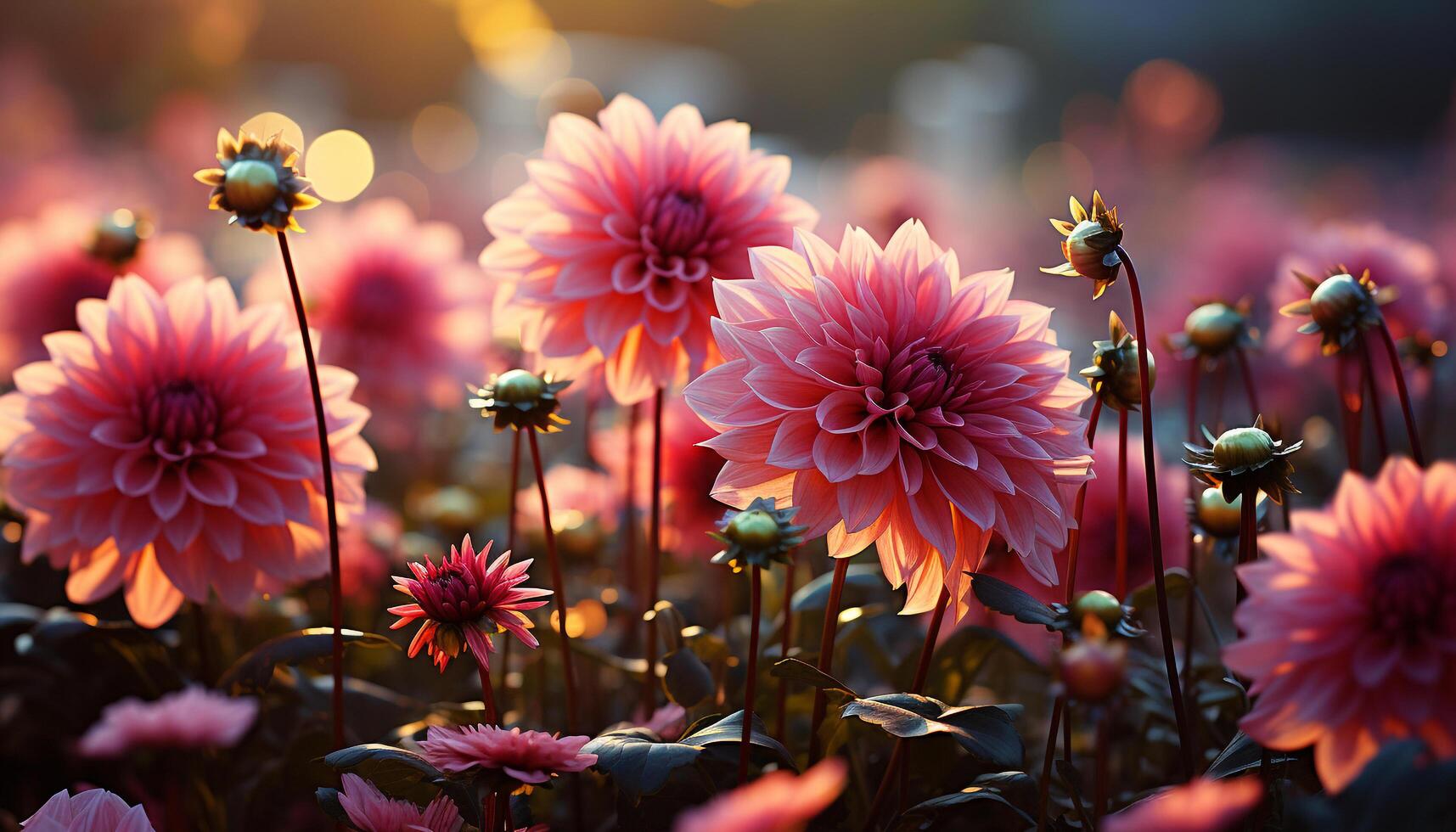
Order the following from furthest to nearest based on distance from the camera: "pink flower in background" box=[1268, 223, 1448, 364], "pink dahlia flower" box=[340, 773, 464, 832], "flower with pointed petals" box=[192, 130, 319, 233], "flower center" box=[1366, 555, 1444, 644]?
"pink flower in background" box=[1268, 223, 1448, 364] → "flower with pointed petals" box=[192, 130, 319, 233] → "pink dahlia flower" box=[340, 773, 464, 832] → "flower center" box=[1366, 555, 1444, 644]

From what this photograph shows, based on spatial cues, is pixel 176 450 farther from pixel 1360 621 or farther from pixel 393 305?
pixel 1360 621

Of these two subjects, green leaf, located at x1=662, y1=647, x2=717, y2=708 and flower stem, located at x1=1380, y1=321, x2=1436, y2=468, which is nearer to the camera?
flower stem, located at x1=1380, y1=321, x2=1436, y2=468

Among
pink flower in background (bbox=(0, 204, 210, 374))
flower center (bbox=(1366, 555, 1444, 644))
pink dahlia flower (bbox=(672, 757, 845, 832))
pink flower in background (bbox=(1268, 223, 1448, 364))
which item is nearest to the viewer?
pink dahlia flower (bbox=(672, 757, 845, 832))

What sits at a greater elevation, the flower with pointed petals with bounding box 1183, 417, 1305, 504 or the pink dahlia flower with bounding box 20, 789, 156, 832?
the flower with pointed petals with bounding box 1183, 417, 1305, 504

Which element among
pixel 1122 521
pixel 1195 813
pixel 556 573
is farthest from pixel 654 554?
pixel 1195 813

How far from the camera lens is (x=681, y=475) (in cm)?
192

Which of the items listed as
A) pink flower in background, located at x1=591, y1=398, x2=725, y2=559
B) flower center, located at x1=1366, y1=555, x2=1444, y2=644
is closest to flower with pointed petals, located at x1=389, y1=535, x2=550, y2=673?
flower center, located at x1=1366, y1=555, x2=1444, y2=644

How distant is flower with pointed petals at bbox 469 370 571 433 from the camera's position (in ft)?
3.77

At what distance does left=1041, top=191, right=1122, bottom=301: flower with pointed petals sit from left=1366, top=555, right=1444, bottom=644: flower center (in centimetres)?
33

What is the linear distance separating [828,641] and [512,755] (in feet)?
1.19

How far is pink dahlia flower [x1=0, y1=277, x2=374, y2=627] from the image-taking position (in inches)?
50.2

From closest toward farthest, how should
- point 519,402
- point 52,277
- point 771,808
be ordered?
point 771,808 < point 519,402 < point 52,277

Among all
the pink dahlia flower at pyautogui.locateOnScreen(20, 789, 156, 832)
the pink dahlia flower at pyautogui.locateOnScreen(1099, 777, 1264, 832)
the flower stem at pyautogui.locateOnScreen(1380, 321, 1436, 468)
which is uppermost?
the flower stem at pyautogui.locateOnScreen(1380, 321, 1436, 468)

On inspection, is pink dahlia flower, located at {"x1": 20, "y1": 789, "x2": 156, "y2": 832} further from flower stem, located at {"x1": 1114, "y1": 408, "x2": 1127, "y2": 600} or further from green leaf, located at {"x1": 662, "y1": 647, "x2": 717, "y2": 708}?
flower stem, located at {"x1": 1114, "y1": 408, "x2": 1127, "y2": 600}
